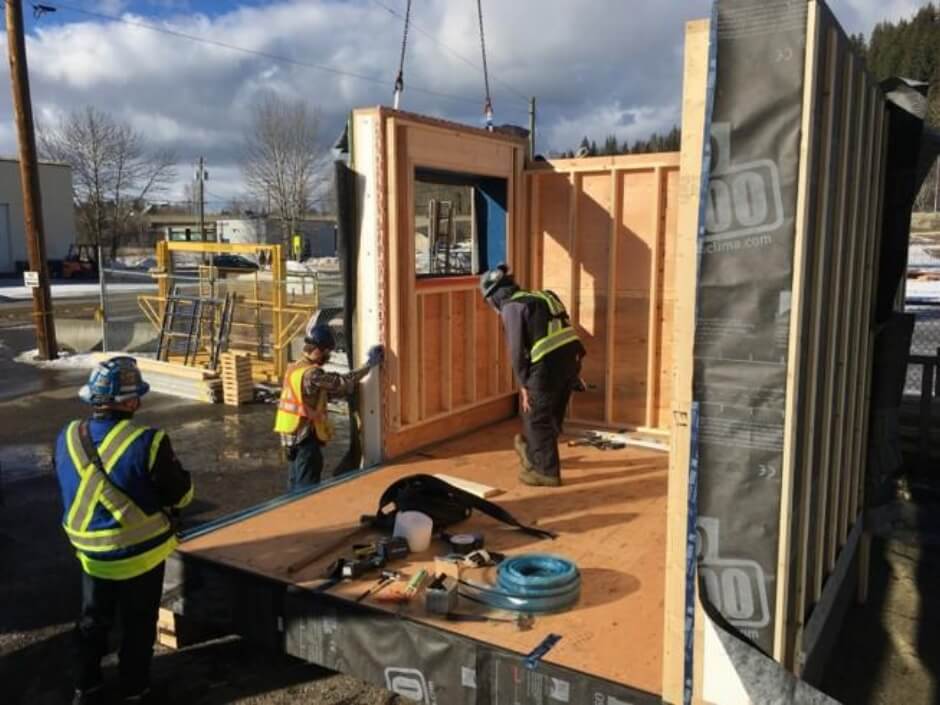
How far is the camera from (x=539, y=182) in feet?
27.5

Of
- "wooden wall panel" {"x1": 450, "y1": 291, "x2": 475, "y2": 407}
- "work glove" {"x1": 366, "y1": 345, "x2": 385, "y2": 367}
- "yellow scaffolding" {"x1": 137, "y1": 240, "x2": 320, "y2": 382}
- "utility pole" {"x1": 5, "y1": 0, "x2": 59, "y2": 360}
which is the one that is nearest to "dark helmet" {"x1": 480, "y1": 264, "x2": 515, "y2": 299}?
"work glove" {"x1": 366, "y1": 345, "x2": 385, "y2": 367}

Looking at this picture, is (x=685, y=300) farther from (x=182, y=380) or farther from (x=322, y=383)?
(x=182, y=380)

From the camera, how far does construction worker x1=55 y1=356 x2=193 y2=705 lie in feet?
13.0

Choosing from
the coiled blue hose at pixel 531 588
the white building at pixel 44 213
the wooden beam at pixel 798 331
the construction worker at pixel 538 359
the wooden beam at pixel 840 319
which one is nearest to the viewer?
the wooden beam at pixel 798 331

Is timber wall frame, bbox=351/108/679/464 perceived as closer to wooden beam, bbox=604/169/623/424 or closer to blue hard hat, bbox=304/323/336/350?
wooden beam, bbox=604/169/623/424

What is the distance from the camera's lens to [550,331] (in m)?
6.19

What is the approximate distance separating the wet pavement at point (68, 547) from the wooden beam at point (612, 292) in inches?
137

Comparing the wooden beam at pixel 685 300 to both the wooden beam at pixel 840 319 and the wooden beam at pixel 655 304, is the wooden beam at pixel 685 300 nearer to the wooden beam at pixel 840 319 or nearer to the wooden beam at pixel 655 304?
the wooden beam at pixel 840 319

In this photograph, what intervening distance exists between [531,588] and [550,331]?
2.49 m

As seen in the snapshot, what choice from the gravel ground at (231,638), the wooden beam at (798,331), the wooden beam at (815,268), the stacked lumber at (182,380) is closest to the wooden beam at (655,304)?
the gravel ground at (231,638)

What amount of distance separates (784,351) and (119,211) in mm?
57897

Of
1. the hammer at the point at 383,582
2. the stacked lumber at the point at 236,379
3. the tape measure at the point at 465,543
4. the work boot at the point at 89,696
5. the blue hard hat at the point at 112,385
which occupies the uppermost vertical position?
the blue hard hat at the point at 112,385

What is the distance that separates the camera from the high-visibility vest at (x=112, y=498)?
395cm

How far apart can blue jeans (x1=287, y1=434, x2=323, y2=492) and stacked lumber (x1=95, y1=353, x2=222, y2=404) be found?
23.7ft
